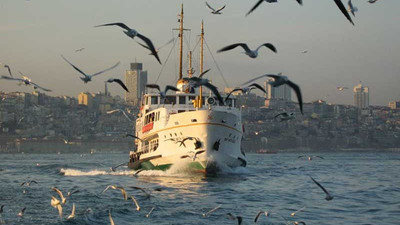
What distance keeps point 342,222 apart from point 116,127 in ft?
470

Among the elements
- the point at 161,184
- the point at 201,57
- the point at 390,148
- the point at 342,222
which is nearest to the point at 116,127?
the point at 390,148

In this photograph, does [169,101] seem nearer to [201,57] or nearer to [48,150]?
[201,57]

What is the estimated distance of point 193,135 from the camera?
119 ft

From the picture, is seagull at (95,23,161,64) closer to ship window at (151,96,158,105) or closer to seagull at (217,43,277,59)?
seagull at (217,43,277,59)

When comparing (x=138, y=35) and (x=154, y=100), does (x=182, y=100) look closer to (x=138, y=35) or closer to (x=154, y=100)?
(x=154, y=100)

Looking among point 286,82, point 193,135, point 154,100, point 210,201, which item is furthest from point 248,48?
point 154,100

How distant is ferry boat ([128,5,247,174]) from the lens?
36094 millimetres

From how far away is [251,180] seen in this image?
3656 centimetres

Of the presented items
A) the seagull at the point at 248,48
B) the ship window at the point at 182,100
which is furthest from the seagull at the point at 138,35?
the ship window at the point at 182,100

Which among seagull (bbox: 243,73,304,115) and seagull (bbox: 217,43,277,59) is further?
seagull (bbox: 217,43,277,59)

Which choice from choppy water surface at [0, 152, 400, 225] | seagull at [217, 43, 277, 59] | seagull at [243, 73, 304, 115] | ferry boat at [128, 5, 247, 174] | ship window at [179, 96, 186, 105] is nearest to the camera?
seagull at [243, 73, 304, 115]

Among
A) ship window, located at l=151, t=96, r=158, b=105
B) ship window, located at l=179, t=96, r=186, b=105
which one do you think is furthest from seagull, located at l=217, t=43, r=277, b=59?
ship window, located at l=151, t=96, r=158, b=105

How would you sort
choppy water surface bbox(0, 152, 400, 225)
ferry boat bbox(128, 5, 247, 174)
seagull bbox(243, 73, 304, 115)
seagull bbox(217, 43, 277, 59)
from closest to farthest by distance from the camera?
seagull bbox(243, 73, 304, 115), seagull bbox(217, 43, 277, 59), choppy water surface bbox(0, 152, 400, 225), ferry boat bbox(128, 5, 247, 174)

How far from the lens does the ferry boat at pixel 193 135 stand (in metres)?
36.1
